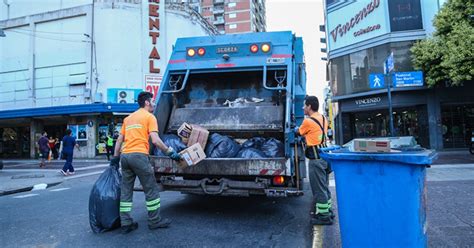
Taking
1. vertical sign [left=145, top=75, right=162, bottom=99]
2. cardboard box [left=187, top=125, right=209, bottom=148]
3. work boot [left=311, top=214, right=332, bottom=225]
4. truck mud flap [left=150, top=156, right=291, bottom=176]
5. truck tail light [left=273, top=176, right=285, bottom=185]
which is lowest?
work boot [left=311, top=214, right=332, bottom=225]

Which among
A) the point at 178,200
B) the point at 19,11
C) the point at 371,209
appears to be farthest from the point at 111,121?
the point at 371,209

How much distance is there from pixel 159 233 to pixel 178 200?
1.99 m

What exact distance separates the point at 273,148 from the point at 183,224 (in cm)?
152

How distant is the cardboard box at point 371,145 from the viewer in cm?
290

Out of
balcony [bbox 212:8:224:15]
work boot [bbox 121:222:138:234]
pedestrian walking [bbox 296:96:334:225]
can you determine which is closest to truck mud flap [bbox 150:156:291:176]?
pedestrian walking [bbox 296:96:334:225]

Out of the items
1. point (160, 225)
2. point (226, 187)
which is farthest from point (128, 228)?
point (226, 187)

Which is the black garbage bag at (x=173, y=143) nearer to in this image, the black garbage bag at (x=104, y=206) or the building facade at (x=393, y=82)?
the black garbage bag at (x=104, y=206)

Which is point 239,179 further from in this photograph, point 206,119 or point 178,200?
point 178,200

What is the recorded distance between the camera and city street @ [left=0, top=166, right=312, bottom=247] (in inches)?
154

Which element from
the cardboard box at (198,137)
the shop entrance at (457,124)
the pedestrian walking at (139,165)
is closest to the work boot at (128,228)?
the pedestrian walking at (139,165)

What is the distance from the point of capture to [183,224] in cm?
455

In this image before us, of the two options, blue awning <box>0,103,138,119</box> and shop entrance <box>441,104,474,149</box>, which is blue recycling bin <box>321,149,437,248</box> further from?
blue awning <box>0,103,138,119</box>

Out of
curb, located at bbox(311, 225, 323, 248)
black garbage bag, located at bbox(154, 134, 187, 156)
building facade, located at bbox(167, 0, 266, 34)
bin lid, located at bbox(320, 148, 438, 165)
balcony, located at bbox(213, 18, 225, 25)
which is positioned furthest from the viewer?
balcony, located at bbox(213, 18, 225, 25)

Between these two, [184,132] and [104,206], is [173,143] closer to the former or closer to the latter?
[184,132]
